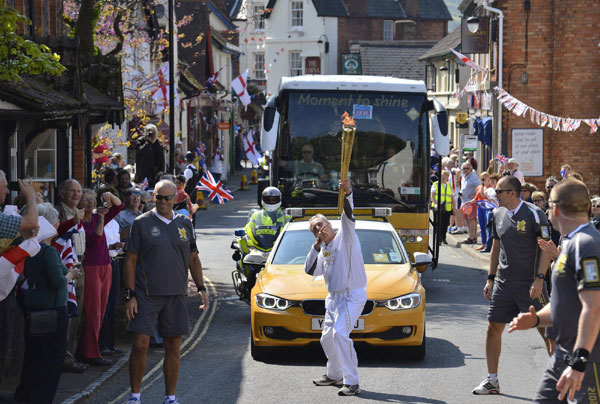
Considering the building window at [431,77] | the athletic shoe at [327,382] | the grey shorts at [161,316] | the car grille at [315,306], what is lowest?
the athletic shoe at [327,382]

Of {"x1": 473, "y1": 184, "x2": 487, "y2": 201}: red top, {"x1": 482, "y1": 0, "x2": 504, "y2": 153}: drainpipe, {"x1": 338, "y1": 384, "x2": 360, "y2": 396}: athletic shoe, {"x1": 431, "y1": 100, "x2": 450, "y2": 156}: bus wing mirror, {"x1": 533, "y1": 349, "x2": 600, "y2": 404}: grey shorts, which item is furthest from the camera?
{"x1": 482, "y1": 0, "x2": 504, "y2": 153}: drainpipe

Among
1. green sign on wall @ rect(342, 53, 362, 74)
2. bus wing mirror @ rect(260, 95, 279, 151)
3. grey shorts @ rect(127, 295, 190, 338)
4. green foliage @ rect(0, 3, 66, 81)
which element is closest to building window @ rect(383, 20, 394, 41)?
green sign on wall @ rect(342, 53, 362, 74)

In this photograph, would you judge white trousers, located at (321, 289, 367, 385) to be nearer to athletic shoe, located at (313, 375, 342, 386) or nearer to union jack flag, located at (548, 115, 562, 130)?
athletic shoe, located at (313, 375, 342, 386)

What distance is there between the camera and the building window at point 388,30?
8256 centimetres

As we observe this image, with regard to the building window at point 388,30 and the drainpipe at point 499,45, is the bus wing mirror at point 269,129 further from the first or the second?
the building window at point 388,30

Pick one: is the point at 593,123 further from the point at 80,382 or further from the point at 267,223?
the point at 80,382

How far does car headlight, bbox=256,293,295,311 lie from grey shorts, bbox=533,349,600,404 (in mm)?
5183

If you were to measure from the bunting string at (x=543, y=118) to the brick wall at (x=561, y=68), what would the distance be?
500 mm

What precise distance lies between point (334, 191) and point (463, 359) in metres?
6.36

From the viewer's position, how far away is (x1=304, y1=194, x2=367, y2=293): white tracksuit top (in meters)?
9.88

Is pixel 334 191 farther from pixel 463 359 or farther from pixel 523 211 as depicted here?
pixel 523 211

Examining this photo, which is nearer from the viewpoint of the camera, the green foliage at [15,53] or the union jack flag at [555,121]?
the green foliage at [15,53]

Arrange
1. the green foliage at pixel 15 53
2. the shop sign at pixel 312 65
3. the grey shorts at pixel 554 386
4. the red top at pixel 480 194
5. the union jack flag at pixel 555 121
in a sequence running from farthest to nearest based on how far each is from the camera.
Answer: the shop sign at pixel 312 65 < the union jack flag at pixel 555 121 < the red top at pixel 480 194 < the green foliage at pixel 15 53 < the grey shorts at pixel 554 386

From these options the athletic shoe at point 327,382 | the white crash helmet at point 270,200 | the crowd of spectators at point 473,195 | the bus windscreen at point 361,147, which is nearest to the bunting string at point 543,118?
the crowd of spectators at point 473,195
